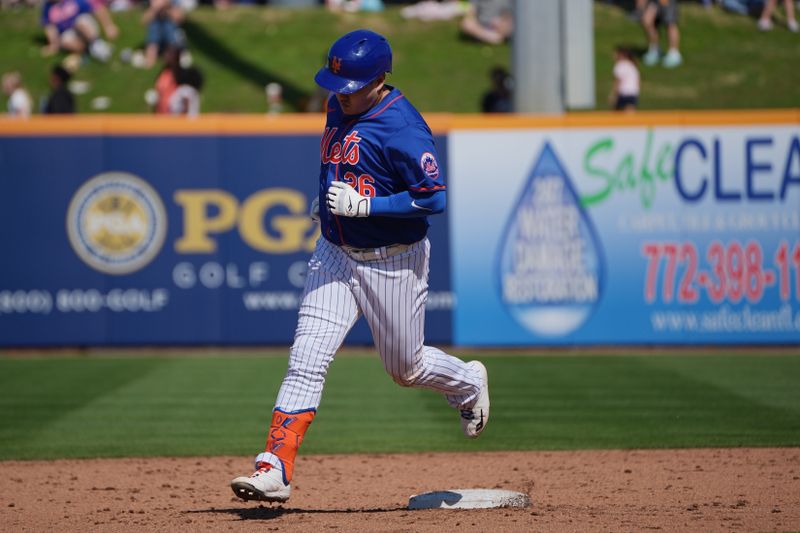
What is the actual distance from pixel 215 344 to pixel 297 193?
1.97 meters

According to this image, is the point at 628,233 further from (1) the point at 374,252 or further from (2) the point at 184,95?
(1) the point at 374,252

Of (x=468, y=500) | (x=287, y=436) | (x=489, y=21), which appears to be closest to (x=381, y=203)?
(x=287, y=436)

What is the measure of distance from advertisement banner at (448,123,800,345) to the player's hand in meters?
8.26

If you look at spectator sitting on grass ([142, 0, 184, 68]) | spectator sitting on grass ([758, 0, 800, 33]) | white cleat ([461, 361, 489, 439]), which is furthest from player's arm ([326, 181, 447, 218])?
spectator sitting on grass ([758, 0, 800, 33])

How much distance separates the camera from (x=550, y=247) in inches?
539

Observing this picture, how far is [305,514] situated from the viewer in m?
5.93

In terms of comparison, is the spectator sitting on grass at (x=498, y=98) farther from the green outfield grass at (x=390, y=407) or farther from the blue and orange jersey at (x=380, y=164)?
the blue and orange jersey at (x=380, y=164)

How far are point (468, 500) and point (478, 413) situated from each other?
499 millimetres

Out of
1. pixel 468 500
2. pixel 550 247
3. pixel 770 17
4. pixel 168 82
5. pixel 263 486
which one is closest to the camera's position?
pixel 263 486

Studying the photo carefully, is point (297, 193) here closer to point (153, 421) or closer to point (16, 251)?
point (16, 251)

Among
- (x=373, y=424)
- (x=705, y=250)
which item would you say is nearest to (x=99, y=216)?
(x=373, y=424)

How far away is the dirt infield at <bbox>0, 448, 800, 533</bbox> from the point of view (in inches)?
220

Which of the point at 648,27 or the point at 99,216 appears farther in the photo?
the point at 648,27

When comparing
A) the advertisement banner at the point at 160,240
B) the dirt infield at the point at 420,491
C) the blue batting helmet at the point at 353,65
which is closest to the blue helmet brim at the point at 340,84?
the blue batting helmet at the point at 353,65
